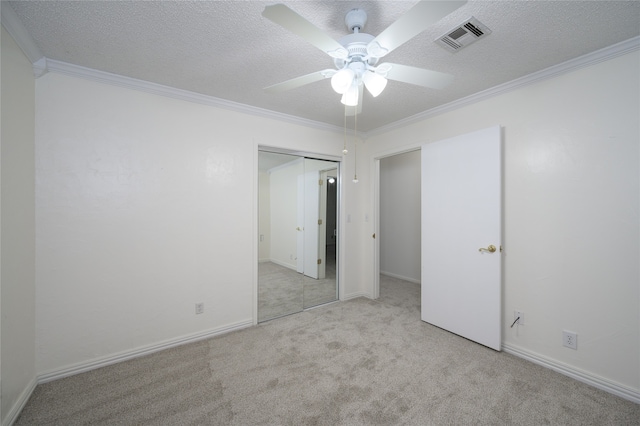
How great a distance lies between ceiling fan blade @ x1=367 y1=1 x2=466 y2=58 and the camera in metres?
0.94

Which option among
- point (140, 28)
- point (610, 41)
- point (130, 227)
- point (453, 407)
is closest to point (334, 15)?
point (140, 28)

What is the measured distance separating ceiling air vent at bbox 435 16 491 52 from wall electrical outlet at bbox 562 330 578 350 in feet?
7.52

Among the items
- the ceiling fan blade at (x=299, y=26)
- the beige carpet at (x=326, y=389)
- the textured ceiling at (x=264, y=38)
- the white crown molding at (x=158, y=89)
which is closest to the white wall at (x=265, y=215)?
the white crown molding at (x=158, y=89)

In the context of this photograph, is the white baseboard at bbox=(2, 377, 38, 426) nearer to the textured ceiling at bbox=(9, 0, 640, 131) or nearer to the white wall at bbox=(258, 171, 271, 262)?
the white wall at bbox=(258, 171, 271, 262)

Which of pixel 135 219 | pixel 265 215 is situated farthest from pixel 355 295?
pixel 135 219

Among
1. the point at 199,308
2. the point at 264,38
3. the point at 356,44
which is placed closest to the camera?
the point at 356,44

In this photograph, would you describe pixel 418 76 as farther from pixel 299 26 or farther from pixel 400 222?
pixel 400 222

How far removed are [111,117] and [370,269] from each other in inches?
133

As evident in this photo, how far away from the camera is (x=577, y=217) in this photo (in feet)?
6.57

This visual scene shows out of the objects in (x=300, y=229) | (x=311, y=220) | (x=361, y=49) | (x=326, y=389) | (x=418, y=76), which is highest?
(x=361, y=49)

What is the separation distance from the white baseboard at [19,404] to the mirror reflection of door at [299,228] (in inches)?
80.7

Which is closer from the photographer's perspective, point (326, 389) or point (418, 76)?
point (418, 76)

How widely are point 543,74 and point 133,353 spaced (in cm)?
418

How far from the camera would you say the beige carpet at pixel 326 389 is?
162cm
